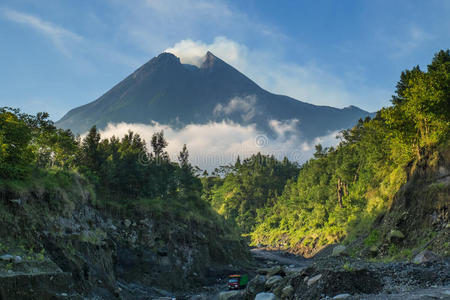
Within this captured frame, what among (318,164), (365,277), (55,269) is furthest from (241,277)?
(318,164)

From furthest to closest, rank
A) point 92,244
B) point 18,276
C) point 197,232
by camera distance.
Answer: point 197,232 → point 92,244 → point 18,276

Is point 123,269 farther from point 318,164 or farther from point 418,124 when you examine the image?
point 318,164

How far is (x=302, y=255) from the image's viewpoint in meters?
69.9

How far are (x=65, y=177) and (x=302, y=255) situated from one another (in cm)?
5746

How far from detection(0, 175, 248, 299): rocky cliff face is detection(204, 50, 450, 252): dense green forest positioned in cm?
2328

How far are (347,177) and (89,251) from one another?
58321mm

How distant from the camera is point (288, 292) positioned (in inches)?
566

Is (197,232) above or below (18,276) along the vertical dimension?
below

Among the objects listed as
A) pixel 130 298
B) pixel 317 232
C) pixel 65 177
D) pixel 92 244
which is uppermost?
pixel 65 177

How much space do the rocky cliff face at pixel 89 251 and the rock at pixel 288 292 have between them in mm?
11390

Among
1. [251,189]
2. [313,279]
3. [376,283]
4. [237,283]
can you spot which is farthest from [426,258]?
[251,189]

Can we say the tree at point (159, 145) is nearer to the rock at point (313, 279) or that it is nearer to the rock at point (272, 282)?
the rock at point (272, 282)

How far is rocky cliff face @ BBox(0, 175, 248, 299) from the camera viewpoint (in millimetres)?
16219

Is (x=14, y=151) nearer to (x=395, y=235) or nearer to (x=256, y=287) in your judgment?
(x=256, y=287)
